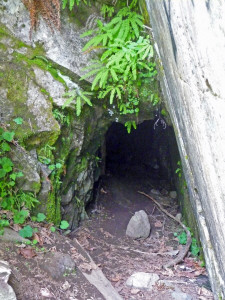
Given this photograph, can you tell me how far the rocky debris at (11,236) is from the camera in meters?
4.41

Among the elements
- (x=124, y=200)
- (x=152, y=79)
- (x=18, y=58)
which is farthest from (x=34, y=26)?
(x=124, y=200)

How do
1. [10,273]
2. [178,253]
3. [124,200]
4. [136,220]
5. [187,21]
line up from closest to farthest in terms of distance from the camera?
1. [187,21]
2. [10,273]
3. [178,253]
4. [136,220]
5. [124,200]

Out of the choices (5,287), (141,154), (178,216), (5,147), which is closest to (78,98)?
(5,147)

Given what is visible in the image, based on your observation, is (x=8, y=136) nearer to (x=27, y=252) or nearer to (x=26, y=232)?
(x=26, y=232)

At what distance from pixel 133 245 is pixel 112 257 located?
74cm

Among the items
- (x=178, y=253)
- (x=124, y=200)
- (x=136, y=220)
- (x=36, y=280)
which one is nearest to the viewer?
(x=36, y=280)

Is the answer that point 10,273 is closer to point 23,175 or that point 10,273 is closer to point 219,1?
point 23,175

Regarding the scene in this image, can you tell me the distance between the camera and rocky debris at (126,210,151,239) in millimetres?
6762

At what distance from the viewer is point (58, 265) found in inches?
173

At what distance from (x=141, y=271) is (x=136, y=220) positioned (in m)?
1.55

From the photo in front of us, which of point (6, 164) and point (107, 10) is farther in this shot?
point (107, 10)

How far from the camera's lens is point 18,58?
521 centimetres

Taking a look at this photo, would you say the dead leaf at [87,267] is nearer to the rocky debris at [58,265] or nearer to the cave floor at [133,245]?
the rocky debris at [58,265]

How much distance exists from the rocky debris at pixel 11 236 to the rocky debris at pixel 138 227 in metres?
2.67
